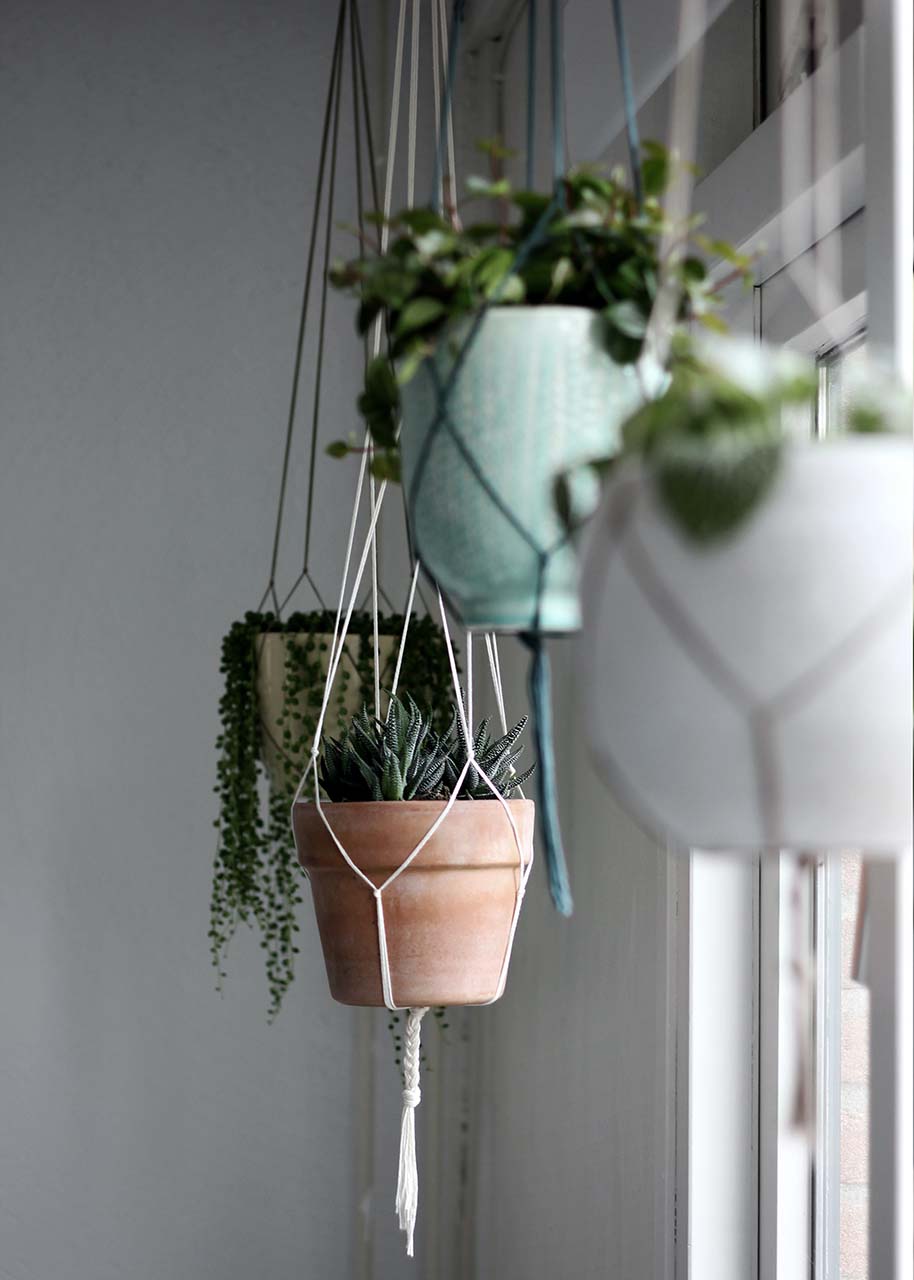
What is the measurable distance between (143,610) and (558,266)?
1733 millimetres

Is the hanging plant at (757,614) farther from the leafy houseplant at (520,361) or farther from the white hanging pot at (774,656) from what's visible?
the leafy houseplant at (520,361)

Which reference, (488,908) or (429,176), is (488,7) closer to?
(429,176)

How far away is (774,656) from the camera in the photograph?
22.6 inches

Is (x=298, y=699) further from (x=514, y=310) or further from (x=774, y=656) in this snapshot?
(x=774, y=656)

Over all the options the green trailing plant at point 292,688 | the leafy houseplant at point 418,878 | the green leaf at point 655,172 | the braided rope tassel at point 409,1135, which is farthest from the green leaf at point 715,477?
the green trailing plant at point 292,688

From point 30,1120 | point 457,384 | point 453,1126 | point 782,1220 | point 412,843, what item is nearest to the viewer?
point 457,384

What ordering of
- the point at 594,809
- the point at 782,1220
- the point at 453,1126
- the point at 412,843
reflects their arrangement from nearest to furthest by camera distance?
1. the point at 412,843
2. the point at 782,1220
3. the point at 594,809
4. the point at 453,1126

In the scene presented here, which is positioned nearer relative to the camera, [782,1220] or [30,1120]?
[782,1220]

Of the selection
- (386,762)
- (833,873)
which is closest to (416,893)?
(386,762)

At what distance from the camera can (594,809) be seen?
1.89m

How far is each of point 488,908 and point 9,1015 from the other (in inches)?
53.2

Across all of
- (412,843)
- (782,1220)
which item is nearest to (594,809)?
(782,1220)

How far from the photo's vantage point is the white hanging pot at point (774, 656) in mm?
566

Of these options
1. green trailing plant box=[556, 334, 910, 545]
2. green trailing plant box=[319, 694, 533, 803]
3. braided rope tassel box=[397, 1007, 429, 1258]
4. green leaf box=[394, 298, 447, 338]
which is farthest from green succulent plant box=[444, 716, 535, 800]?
green trailing plant box=[556, 334, 910, 545]
